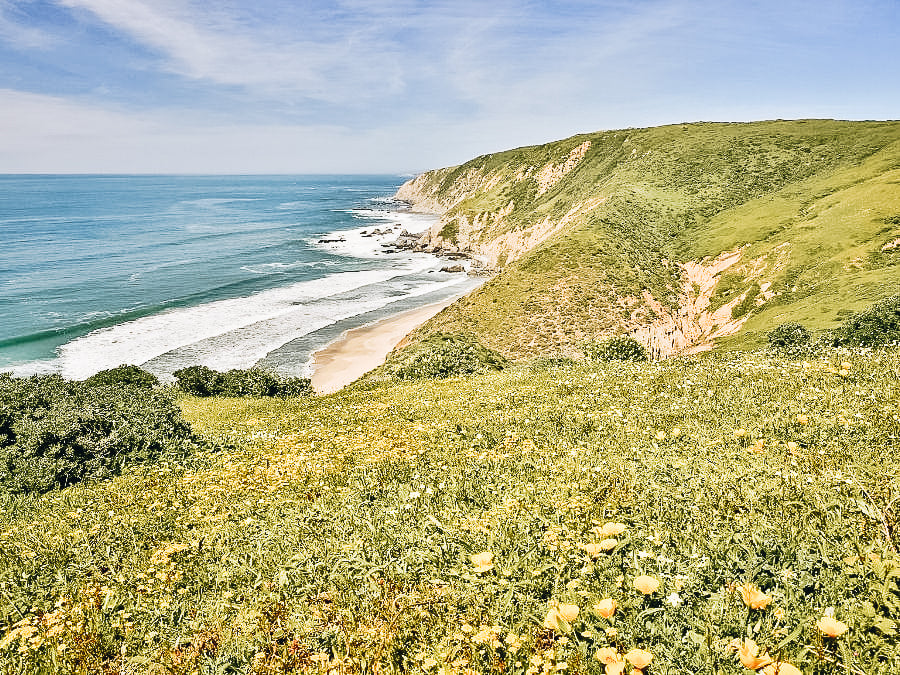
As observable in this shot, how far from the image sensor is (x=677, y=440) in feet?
32.2

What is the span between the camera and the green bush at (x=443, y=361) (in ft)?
79.0

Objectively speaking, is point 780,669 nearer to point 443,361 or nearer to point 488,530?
point 488,530

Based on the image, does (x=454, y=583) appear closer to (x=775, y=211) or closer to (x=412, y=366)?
(x=412, y=366)

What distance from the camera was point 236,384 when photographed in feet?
85.9

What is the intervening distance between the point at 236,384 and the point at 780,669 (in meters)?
26.6

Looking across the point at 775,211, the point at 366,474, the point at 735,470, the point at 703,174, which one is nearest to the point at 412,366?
the point at 366,474

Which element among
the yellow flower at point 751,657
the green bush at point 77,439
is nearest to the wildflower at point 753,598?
the yellow flower at point 751,657

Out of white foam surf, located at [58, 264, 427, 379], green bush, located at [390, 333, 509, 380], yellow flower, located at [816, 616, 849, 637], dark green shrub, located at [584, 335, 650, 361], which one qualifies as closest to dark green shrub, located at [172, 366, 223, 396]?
green bush, located at [390, 333, 509, 380]

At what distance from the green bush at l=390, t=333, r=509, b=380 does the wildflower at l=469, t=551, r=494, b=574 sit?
16927 mm

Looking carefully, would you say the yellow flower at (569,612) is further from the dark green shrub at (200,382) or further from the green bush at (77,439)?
the dark green shrub at (200,382)

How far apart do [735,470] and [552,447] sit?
11.7 feet

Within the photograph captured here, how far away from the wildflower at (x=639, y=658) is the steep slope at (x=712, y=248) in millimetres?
34757

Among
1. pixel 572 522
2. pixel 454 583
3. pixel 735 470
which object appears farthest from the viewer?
pixel 735 470

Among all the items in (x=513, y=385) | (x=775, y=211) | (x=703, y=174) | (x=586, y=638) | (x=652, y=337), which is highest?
(x=703, y=174)
